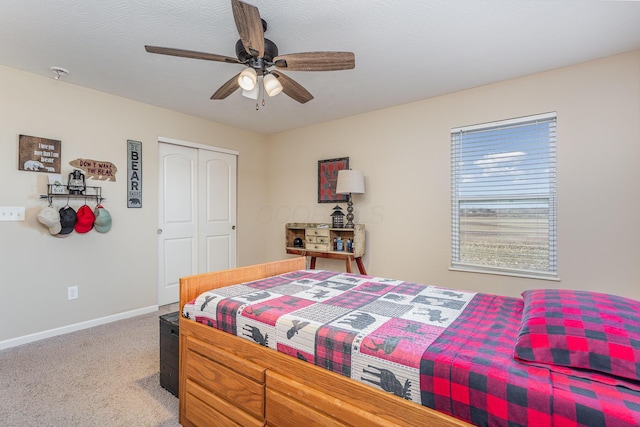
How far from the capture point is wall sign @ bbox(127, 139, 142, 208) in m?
3.41

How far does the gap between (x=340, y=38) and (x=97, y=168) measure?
2769mm

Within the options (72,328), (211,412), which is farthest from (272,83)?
(72,328)

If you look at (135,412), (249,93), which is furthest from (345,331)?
(249,93)

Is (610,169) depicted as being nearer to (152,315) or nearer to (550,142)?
(550,142)

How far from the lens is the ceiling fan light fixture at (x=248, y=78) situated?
6.23ft

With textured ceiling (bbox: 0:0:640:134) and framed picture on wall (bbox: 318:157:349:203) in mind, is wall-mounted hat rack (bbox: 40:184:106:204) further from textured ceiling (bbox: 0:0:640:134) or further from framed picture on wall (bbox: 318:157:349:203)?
framed picture on wall (bbox: 318:157:349:203)

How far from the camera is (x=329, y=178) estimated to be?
13.6 ft

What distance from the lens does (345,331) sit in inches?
49.1

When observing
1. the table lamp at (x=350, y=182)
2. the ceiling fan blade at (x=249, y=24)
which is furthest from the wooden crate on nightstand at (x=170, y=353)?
the table lamp at (x=350, y=182)

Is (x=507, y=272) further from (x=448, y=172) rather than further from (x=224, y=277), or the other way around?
(x=224, y=277)

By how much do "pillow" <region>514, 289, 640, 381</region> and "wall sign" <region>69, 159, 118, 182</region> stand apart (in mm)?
3769

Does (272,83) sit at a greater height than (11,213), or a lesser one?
greater

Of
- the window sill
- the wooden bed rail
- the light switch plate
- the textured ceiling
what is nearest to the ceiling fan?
the textured ceiling

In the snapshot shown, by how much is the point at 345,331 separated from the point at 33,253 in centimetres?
314
